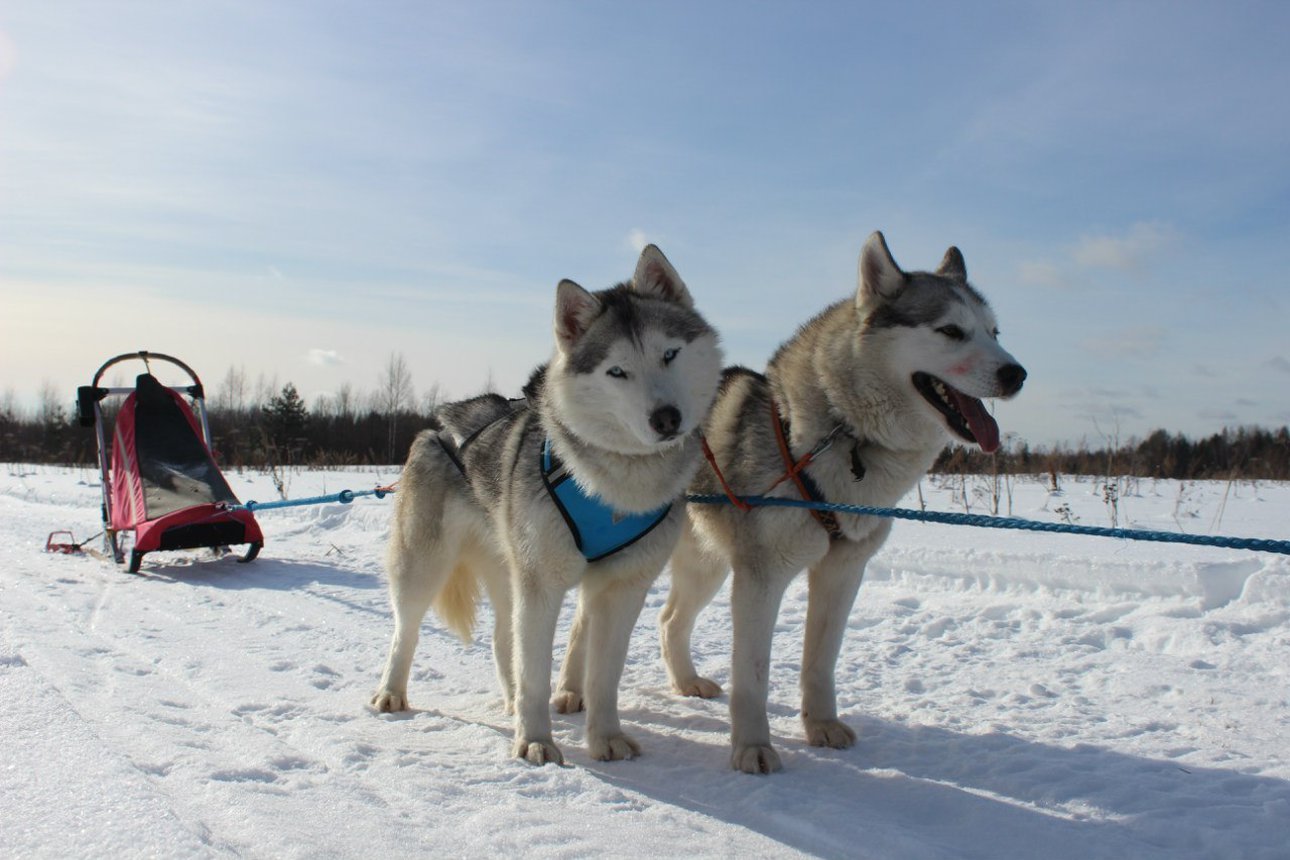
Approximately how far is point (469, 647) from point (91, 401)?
18.5 ft

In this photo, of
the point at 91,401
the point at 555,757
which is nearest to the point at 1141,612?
the point at 555,757

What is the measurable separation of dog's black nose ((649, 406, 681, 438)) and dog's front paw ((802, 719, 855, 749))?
1389 millimetres

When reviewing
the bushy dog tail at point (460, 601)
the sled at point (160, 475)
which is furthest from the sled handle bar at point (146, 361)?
the bushy dog tail at point (460, 601)

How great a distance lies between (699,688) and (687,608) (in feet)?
1.21

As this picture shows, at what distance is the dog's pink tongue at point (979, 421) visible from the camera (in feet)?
10.6

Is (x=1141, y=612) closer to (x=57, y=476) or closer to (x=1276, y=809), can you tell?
(x=1276, y=809)

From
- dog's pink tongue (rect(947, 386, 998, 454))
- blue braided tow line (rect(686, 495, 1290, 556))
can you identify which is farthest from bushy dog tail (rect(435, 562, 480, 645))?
dog's pink tongue (rect(947, 386, 998, 454))

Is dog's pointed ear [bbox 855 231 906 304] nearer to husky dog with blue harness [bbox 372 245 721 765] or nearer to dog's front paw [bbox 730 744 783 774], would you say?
husky dog with blue harness [bbox 372 245 721 765]

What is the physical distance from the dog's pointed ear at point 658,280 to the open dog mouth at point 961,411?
0.93 metres

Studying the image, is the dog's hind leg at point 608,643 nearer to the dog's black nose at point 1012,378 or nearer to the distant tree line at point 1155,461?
the dog's black nose at point 1012,378

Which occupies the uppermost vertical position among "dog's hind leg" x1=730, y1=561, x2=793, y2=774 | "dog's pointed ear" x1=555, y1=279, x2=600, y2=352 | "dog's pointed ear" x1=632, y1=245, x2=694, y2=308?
"dog's pointed ear" x1=632, y1=245, x2=694, y2=308

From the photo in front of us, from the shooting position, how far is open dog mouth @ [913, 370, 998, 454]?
10.6ft

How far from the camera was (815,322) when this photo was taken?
3871 millimetres

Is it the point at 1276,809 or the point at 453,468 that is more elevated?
the point at 453,468
